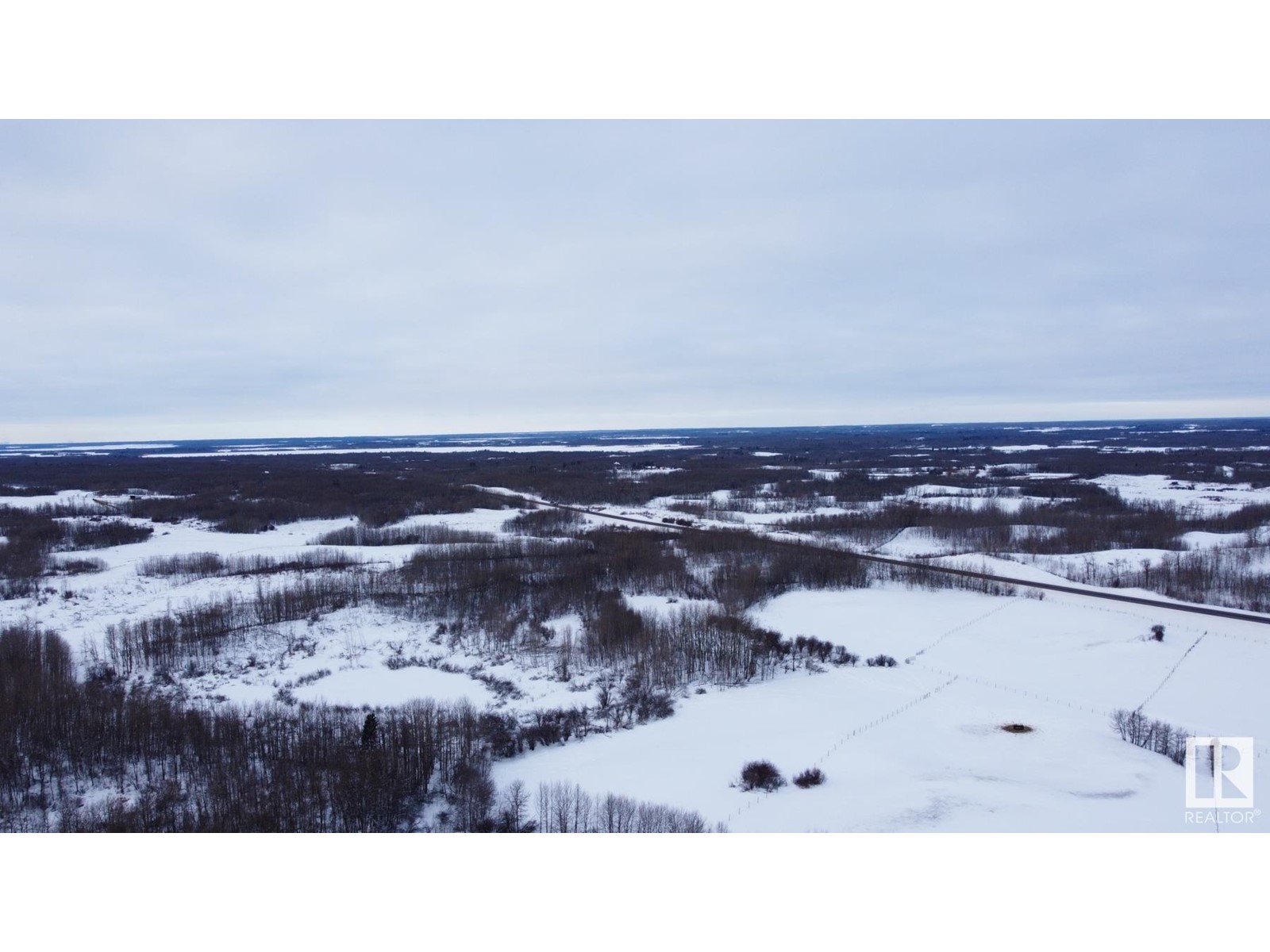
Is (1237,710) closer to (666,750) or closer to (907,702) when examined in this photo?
(907,702)

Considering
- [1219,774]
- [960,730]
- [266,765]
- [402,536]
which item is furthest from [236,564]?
[1219,774]

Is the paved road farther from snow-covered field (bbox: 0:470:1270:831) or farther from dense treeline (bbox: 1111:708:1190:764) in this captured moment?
dense treeline (bbox: 1111:708:1190:764)

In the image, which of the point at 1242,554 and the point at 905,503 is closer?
the point at 1242,554

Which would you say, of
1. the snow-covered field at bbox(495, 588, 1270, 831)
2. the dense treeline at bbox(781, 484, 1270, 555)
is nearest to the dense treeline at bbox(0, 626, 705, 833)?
the snow-covered field at bbox(495, 588, 1270, 831)

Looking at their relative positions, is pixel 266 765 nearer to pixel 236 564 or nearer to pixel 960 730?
pixel 960 730

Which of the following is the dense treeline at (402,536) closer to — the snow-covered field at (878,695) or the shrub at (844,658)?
the snow-covered field at (878,695)

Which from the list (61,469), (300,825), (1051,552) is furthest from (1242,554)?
(61,469)
